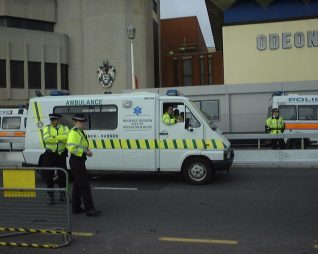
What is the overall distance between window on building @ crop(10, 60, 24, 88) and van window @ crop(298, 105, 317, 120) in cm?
2763

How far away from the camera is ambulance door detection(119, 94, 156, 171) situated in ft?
37.8

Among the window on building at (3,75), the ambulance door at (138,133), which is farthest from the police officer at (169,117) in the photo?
the window on building at (3,75)

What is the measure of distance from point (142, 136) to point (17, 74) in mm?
31878

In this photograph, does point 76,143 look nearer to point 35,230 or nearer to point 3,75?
point 35,230

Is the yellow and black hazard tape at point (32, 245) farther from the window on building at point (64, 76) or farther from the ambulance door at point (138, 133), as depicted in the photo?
the window on building at point (64, 76)

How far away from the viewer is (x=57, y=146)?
30.2ft

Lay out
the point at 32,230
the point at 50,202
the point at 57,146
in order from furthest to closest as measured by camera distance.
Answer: the point at 57,146 < the point at 50,202 < the point at 32,230

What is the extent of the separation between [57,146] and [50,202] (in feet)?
9.18

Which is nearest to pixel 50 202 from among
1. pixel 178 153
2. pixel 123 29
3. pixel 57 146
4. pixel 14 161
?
pixel 57 146

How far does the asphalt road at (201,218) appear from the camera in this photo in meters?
6.07

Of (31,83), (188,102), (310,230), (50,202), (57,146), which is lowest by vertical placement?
(310,230)

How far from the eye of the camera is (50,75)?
42656 millimetres

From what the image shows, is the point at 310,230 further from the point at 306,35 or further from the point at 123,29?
the point at 123,29

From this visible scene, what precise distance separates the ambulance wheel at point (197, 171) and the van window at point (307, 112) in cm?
973
